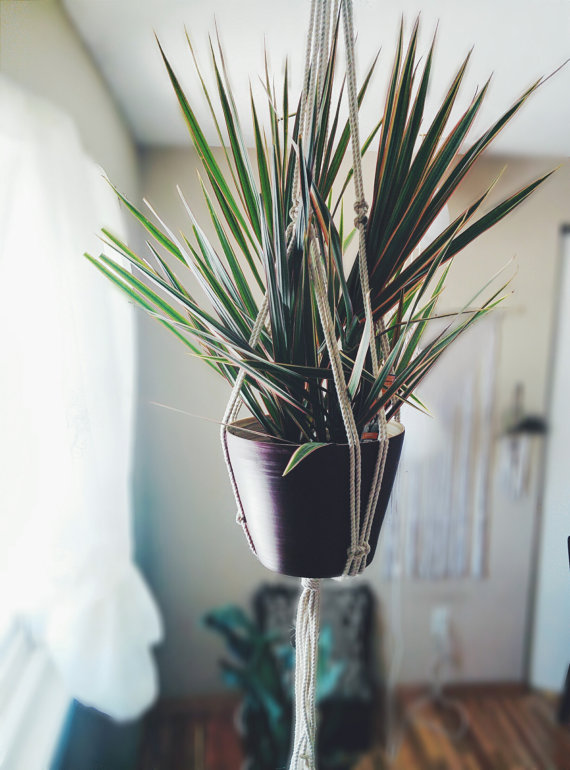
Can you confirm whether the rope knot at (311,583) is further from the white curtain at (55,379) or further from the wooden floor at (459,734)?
the wooden floor at (459,734)

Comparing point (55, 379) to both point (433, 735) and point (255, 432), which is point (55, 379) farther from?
point (433, 735)

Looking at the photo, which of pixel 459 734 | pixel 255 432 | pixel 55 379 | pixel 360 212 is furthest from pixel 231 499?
pixel 459 734

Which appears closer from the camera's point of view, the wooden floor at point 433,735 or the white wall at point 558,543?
the white wall at point 558,543

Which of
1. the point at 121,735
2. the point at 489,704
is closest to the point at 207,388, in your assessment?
the point at 121,735

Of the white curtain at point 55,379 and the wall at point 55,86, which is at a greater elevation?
the wall at point 55,86

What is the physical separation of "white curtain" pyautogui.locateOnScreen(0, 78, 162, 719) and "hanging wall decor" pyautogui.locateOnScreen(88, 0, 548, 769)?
1.00ft

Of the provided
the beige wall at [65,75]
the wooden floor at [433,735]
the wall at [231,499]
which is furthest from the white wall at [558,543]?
the beige wall at [65,75]

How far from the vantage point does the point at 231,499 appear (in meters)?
0.88

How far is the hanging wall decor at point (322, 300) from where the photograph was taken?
1.23 ft

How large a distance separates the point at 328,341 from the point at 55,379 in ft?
1.57

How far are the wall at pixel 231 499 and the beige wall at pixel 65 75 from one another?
57 mm

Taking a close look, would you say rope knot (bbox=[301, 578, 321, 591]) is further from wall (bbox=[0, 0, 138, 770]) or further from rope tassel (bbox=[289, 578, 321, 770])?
wall (bbox=[0, 0, 138, 770])

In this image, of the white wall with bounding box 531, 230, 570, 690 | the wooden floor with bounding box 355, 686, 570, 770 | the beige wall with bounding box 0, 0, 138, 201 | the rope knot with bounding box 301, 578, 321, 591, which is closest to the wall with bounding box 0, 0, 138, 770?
the beige wall with bounding box 0, 0, 138, 201

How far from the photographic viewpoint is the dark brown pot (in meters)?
0.38
